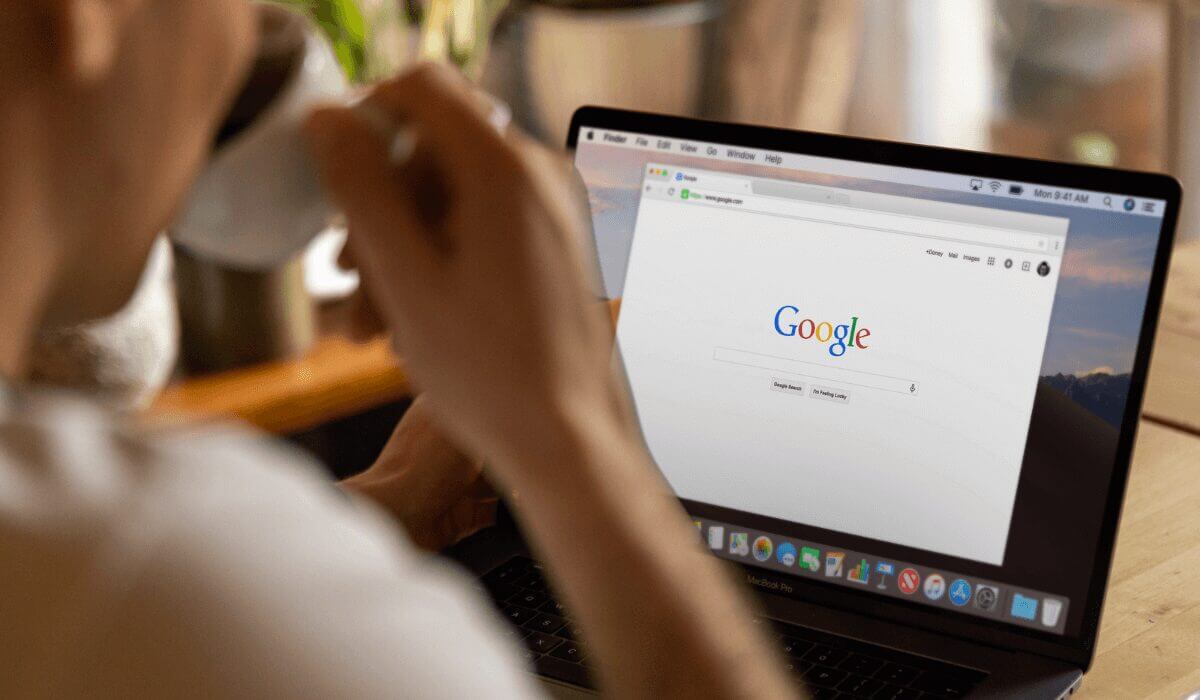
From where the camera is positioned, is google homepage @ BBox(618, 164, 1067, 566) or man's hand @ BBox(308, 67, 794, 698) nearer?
man's hand @ BBox(308, 67, 794, 698)

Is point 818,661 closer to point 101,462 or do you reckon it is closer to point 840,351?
point 840,351

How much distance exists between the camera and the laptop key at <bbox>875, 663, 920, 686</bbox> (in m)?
0.76

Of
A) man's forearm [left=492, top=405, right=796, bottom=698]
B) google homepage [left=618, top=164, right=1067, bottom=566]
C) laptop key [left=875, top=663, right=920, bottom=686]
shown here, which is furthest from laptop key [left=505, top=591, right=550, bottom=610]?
man's forearm [left=492, top=405, right=796, bottom=698]

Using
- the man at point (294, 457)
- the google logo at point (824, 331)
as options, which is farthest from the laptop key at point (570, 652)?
the man at point (294, 457)

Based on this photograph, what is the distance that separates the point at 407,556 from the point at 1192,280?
48.7 inches

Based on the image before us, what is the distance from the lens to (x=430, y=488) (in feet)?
3.06

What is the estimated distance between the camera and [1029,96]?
3.15 metres

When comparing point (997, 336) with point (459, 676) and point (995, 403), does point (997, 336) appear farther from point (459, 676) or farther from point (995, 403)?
point (459, 676)

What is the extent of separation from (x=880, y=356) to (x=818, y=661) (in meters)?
0.20

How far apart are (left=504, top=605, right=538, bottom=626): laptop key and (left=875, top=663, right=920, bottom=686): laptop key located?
222 millimetres

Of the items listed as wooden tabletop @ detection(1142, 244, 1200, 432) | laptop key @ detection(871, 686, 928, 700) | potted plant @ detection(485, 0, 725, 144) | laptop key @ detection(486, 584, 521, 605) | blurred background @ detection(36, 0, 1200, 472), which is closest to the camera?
laptop key @ detection(871, 686, 928, 700)

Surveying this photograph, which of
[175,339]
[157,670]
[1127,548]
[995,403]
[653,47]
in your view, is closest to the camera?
[157,670]

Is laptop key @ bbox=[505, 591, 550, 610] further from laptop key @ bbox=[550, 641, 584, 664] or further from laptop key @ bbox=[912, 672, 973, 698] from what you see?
laptop key @ bbox=[912, 672, 973, 698]


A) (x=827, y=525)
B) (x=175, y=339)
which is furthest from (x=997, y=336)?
(x=175, y=339)
